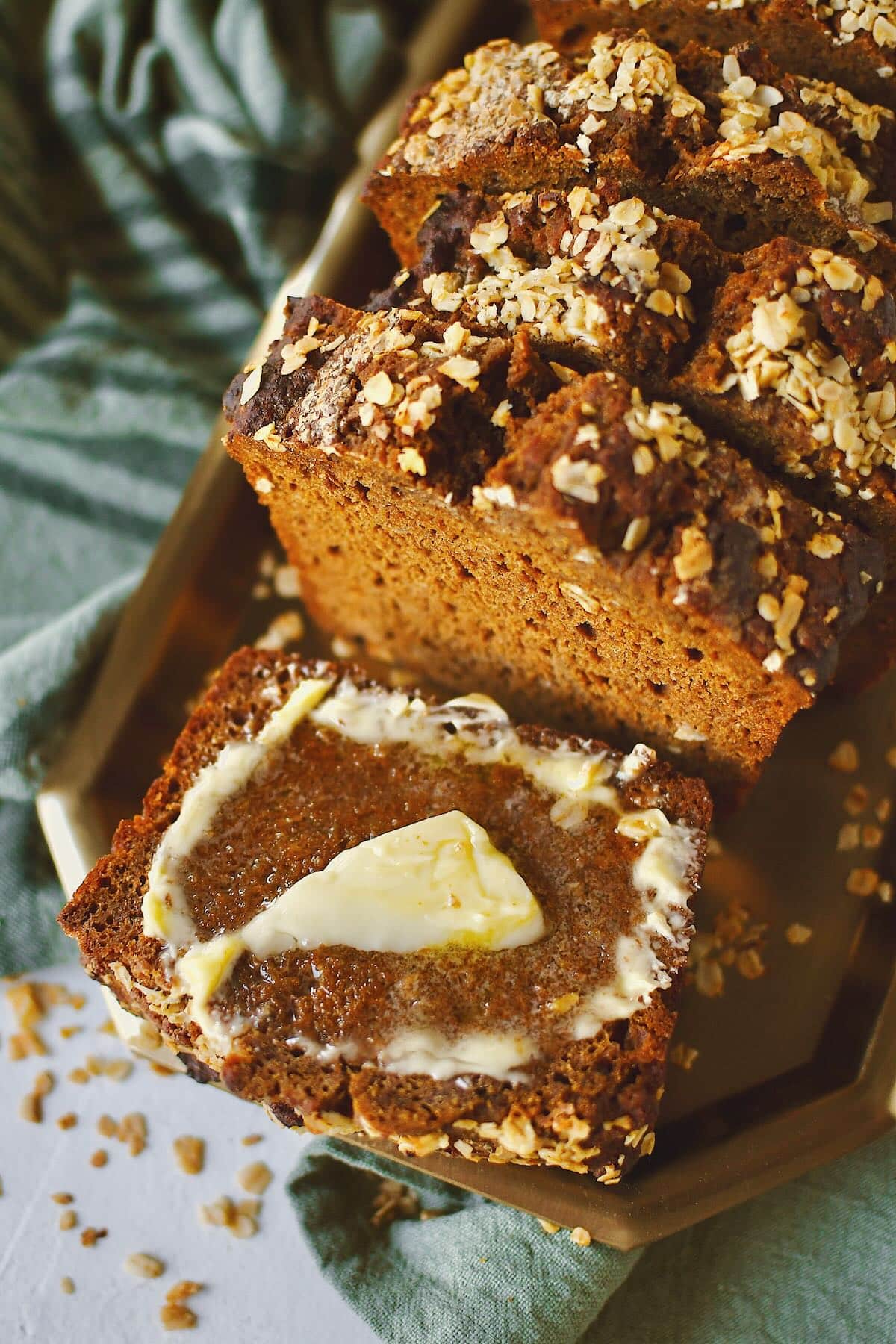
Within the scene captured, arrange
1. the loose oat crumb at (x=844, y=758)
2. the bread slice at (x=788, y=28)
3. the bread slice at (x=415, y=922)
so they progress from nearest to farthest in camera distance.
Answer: the bread slice at (x=415, y=922), the bread slice at (x=788, y=28), the loose oat crumb at (x=844, y=758)

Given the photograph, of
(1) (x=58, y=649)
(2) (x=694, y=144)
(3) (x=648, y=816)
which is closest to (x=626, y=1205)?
(3) (x=648, y=816)

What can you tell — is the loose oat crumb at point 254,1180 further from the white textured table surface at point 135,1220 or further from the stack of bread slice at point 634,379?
the stack of bread slice at point 634,379

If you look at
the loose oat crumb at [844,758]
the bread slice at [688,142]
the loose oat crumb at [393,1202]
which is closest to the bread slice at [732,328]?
the bread slice at [688,142]

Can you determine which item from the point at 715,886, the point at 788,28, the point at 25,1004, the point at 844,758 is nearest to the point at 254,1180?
the point at 25,1004

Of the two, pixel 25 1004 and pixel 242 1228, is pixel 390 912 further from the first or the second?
pixel 25 1004

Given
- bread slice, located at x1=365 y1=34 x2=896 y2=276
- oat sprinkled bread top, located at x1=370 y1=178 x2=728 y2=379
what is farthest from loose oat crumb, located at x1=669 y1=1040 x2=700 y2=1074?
bread slice, located at x1=365 y1=34 x2=896 y2=276

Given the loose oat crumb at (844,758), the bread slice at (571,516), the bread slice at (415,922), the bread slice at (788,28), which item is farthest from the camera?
the loose oat crumb at (844,758)
